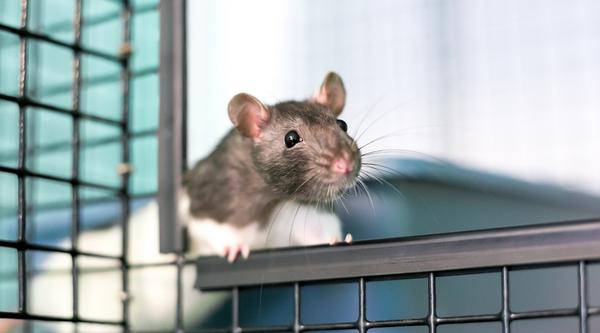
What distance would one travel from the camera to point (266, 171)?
5.73ft

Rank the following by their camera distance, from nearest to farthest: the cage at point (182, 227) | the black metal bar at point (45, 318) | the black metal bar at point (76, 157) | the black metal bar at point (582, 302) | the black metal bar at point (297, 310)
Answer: the black metal bar at point (582, 302) → the cage at point (182, 227) → the black metal bar at point (297, 310) → the black metal bar at point (45, 318) → the black metal bar at point (76, 157)

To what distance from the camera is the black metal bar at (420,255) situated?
1281 millimetres

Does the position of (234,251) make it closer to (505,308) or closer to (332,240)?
(332,240)

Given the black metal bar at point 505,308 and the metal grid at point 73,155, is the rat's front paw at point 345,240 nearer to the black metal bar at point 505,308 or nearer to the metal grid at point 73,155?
the black metal bar at point 505,308

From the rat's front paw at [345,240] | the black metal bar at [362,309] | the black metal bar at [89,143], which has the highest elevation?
the black metal bar at [89,143]

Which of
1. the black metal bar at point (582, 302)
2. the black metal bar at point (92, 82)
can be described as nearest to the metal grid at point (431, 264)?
the black metal bar at point (582, 302)

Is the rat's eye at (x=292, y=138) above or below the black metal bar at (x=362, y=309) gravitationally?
above

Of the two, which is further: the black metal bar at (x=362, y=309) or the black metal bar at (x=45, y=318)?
the black metal bar at (x=45, y=318)

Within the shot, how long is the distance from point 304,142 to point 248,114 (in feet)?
0.48

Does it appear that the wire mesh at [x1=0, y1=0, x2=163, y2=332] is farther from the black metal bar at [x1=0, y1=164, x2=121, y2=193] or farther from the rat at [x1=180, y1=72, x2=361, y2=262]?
the rat at [x1=180, y1=72, x2=361, y2=262]

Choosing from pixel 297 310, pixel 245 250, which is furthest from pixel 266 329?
pixel 245 250

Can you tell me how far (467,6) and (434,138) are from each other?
24cm

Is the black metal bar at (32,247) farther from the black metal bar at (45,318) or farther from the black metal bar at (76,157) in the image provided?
the black metal bar at (45,318)

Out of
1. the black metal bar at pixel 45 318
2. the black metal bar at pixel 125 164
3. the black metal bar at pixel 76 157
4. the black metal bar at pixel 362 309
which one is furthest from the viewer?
the black metal bar at pixel 125 164
